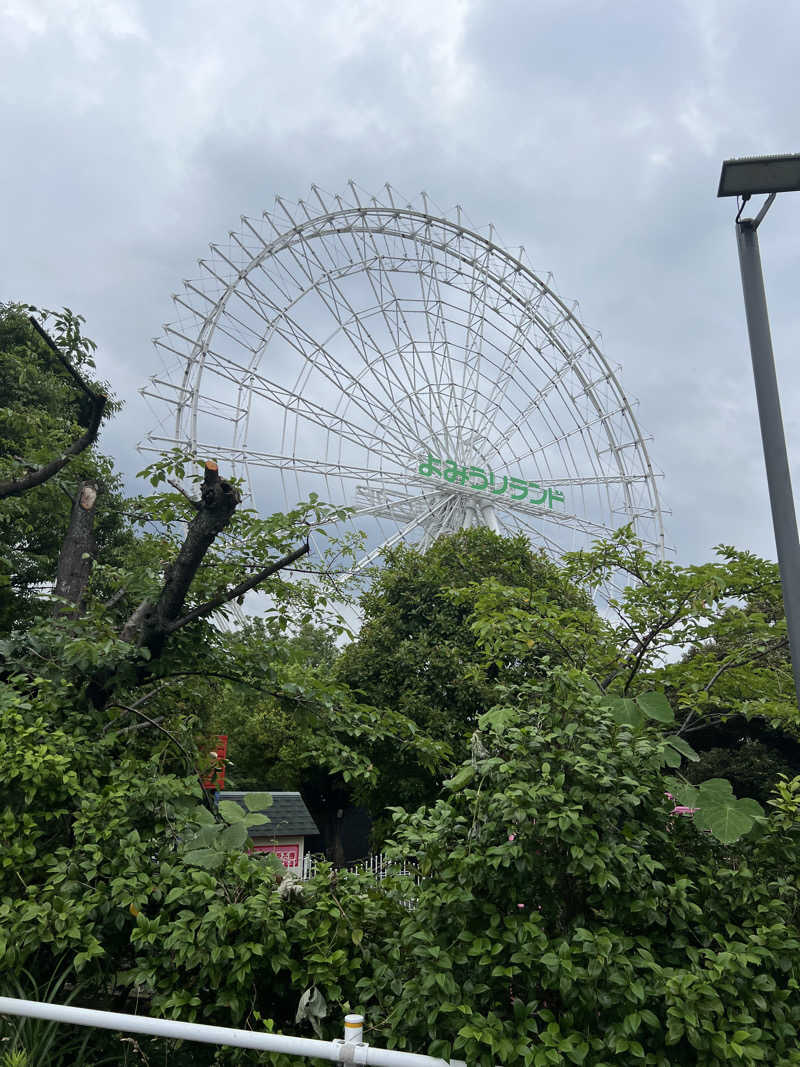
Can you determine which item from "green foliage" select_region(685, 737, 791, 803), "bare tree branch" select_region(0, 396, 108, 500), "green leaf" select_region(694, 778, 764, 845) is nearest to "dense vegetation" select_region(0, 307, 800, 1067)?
"green leaf" select_region(694, 778, 764, 845)

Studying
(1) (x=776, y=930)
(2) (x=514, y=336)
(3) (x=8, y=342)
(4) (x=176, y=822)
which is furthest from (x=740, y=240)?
(2) (x=514, y=336)

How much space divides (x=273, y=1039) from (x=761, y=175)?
3.88m

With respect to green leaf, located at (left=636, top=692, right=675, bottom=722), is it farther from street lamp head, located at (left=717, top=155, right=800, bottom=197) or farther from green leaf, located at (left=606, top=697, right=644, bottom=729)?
street lamp head, located at (left=717, top=155, right=800, bottom=197)

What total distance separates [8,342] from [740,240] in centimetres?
1621

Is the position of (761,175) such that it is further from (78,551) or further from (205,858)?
(78,551)

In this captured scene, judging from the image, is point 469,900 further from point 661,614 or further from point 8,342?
point 8,342

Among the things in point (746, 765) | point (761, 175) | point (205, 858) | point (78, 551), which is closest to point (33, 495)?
point (78, 551)

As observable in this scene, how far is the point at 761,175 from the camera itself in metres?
3.26

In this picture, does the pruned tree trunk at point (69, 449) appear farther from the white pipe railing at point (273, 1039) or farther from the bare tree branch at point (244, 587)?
the white pipe railing at point (273, 1039)

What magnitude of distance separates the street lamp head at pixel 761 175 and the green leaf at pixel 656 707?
2265 mm

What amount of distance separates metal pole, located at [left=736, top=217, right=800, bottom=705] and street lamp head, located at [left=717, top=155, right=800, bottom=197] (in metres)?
0.21

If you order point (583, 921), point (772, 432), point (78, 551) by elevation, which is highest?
point (78, 551)

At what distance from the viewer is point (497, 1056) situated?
7.93 feet

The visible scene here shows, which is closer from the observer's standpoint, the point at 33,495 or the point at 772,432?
the point at 772,432
